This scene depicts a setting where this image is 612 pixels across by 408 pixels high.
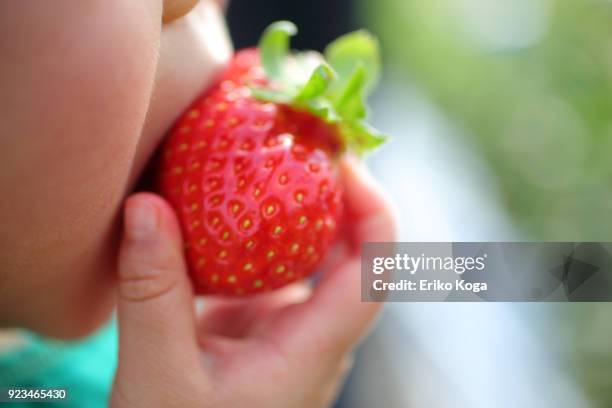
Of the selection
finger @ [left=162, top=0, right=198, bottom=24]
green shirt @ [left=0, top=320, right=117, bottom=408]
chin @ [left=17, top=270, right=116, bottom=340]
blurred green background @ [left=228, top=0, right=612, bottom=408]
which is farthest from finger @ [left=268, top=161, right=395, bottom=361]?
blurred green background @ [left=228, top=0, right=612, bottom=408]

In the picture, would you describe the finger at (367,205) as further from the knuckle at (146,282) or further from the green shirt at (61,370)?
the green shirt at (61,370)

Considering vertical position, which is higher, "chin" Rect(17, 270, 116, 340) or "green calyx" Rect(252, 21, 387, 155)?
"green calyx" Rect(252, 21, 387, 155)

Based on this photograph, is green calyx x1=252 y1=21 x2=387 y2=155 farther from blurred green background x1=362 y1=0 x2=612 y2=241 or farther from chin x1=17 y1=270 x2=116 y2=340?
blurred green background x1=362 y1=0 x2=612 y2=241

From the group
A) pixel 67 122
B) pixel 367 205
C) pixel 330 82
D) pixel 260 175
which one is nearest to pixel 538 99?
pixel 367 205

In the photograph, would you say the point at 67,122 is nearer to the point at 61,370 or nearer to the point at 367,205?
the point at 367,205

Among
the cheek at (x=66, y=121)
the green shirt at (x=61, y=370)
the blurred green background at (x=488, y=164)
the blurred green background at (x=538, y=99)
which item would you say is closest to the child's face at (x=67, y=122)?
the cheek at (x=66, y=121)
